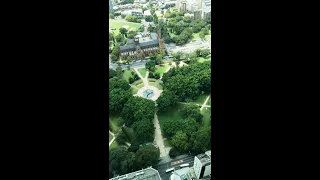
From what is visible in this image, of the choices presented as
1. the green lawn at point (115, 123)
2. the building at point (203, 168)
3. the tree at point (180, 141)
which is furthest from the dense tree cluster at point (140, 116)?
the building at point (203, 168)

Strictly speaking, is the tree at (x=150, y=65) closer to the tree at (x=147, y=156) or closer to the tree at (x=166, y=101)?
the tree at (x=166, y=101)

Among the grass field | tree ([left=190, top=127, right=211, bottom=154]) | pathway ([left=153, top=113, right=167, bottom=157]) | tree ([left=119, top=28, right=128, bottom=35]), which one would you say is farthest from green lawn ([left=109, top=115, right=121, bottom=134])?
the grass field

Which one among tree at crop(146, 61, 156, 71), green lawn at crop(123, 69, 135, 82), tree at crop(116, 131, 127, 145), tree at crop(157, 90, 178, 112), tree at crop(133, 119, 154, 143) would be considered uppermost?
tree at crop(146, 61, 156, 71)

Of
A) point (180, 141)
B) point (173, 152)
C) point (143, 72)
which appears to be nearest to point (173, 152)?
point (173, 152)

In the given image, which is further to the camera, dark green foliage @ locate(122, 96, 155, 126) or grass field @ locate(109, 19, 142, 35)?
grass field @ locate(109, 19, 142, 35)

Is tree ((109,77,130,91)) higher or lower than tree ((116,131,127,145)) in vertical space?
higher

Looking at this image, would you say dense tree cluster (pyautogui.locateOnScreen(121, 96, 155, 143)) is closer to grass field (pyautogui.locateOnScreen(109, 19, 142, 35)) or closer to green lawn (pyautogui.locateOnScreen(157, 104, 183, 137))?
green lawn (pyautogui.locateOnScreen(157, 104, 183, 137))
